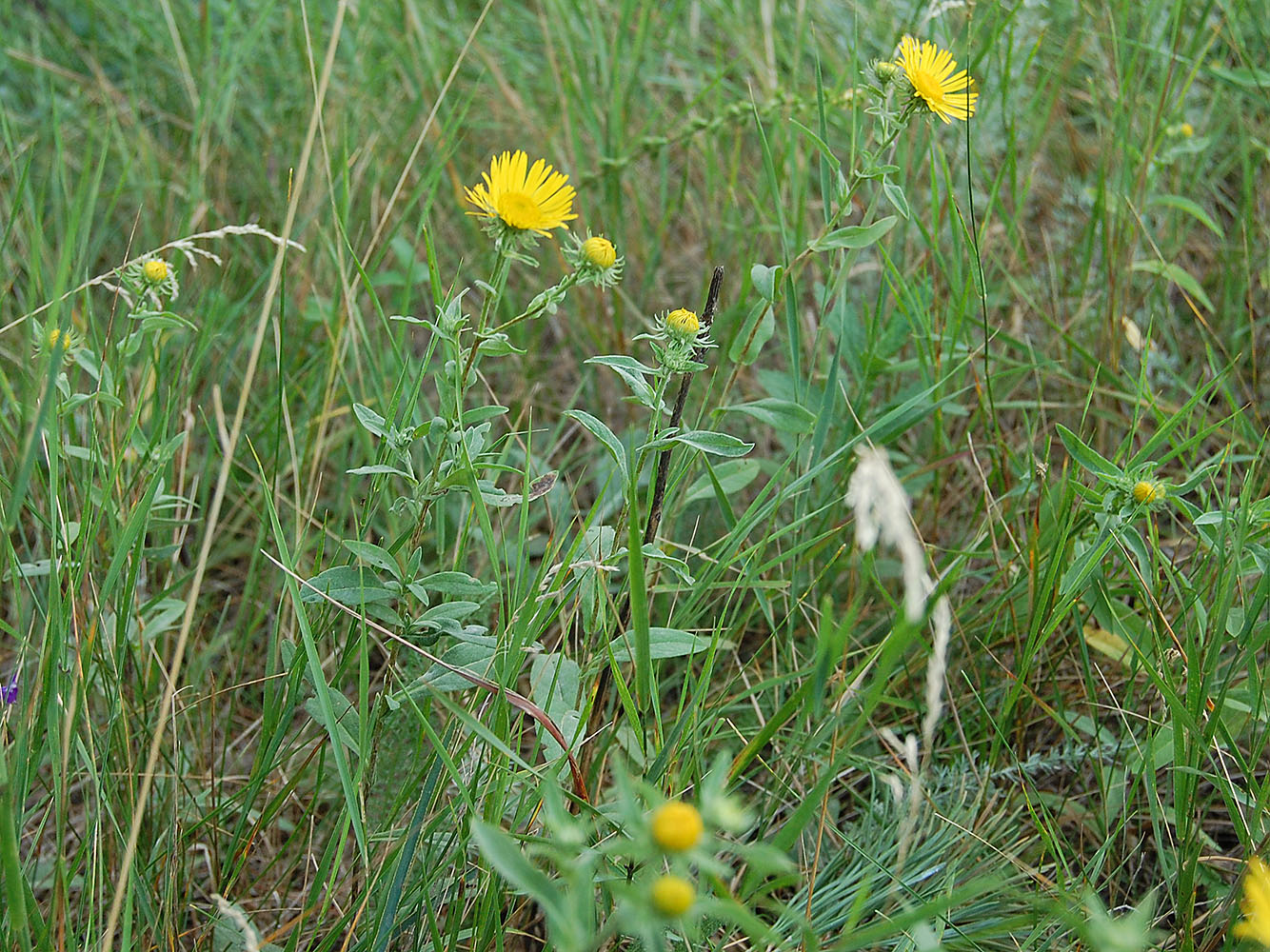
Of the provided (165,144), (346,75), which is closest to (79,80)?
(165,144)

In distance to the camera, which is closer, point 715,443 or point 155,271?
point 715,443

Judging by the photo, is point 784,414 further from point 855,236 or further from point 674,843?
point 674,843

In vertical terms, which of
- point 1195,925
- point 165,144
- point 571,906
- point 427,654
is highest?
point 165,144

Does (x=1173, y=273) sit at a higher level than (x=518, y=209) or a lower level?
lower

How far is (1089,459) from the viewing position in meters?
1.40

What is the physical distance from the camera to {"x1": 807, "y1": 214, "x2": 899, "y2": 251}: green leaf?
1.35 meters

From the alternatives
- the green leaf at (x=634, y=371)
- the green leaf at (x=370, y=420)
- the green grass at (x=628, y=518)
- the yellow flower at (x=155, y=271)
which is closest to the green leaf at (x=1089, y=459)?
the green grass at (x=628, y=518)

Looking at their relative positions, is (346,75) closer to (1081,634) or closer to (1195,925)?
(1081,634)

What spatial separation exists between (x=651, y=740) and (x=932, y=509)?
27.3 inches

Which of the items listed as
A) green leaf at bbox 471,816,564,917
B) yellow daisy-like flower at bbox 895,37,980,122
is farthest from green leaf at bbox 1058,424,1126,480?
green leaf at bbox 471,816,564,917

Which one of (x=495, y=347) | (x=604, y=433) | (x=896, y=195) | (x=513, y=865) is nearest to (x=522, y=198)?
(x=495, y=347)

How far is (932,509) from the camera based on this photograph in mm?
1863

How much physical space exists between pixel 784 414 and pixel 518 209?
51 cm

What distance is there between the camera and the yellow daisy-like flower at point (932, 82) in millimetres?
1342
